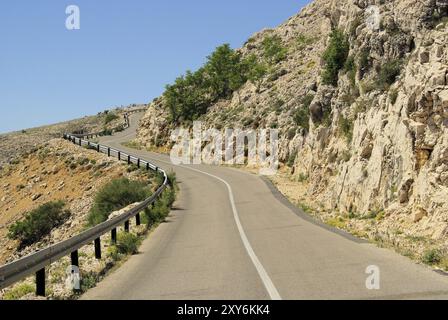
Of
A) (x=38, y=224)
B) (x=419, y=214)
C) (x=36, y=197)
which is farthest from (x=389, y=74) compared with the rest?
(x=36, y=197)

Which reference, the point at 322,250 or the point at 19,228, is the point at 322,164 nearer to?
the point at 322,250

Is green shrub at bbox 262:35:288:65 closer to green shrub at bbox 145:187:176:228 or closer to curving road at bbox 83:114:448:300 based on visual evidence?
green shrub at bbox 145:187:176:228

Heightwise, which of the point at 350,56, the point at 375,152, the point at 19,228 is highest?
the point at 350,56

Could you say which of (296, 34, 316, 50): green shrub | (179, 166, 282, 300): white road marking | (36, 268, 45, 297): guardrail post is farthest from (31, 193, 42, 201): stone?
(296, 34, 316, 50): green shrub

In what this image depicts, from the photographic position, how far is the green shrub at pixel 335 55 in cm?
3088

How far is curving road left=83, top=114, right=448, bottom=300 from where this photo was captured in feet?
28.0

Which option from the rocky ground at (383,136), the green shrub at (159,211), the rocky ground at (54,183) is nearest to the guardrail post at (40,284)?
the rocky ground at (383,136)

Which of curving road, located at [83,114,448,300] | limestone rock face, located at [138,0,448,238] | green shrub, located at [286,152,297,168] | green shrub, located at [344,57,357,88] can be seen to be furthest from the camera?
green shrub, located at [286,152,297,168]

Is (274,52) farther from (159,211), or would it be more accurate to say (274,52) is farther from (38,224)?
(159,211)

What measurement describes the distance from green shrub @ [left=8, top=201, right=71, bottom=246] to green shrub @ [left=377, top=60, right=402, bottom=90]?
23563mm

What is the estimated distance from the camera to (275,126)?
4816 centimetres
